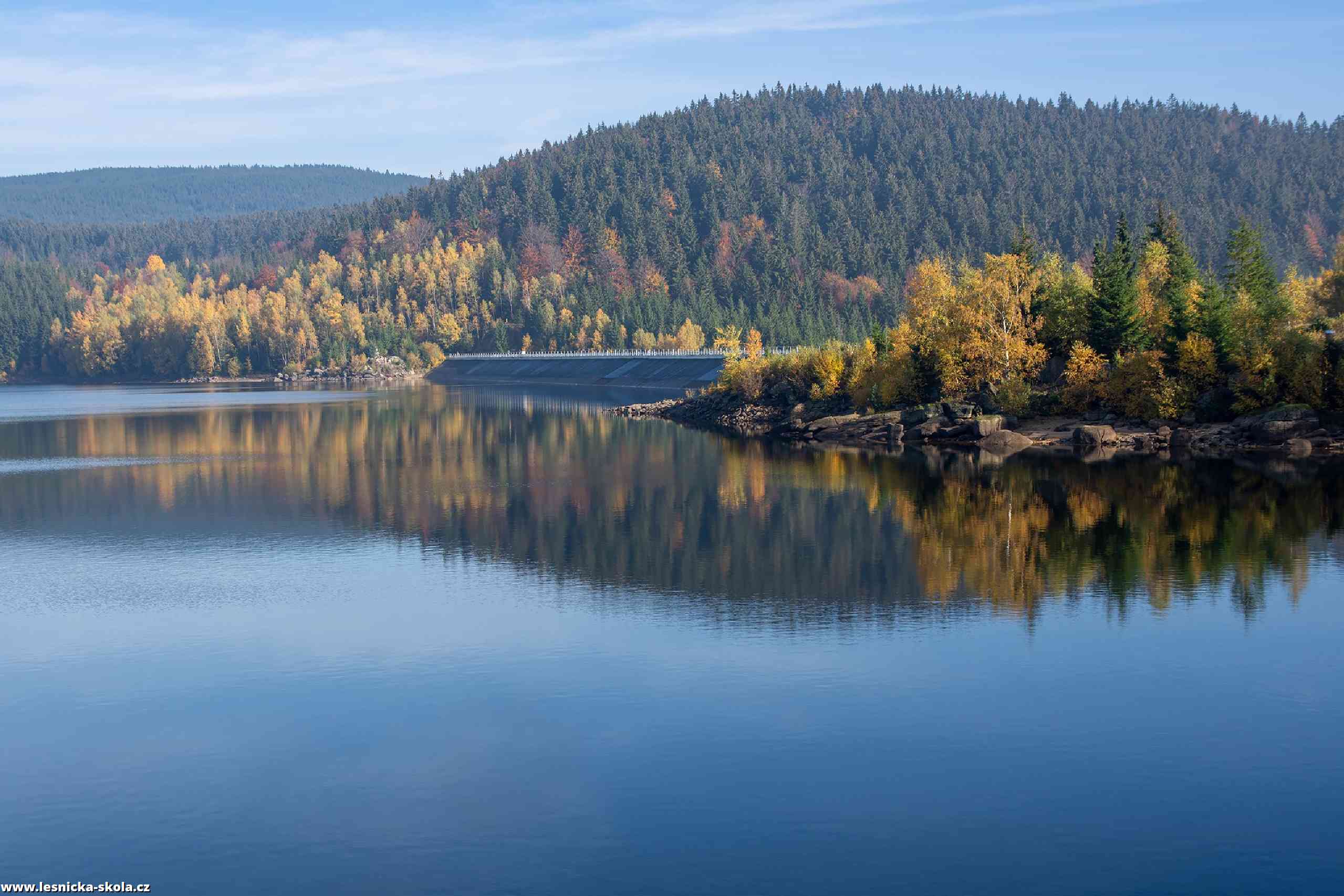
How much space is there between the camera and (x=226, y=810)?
87.4ft

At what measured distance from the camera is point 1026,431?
3740 inches

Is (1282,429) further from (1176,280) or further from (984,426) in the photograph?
(1176,280)

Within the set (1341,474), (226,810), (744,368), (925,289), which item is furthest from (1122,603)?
(744,368)

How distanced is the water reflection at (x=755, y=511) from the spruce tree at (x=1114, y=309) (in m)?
17.1

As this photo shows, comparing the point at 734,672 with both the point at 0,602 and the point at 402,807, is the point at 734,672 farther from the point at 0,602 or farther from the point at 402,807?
the point at 0,602

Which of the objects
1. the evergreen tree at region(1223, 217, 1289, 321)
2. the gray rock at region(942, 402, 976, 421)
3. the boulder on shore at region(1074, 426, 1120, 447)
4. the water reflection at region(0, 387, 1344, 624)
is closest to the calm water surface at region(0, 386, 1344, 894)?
the water reflection at region(0, 387, 1344, 624)

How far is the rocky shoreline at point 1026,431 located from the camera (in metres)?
83.2

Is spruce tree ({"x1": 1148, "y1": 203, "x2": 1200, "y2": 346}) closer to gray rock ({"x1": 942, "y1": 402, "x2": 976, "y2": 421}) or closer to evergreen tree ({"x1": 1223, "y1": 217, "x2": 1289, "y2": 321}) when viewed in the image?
evergreen tree ({"x1": 1223, "y1": 217, "x2": 1289, "y2": 321})

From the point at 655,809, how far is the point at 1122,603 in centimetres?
2287

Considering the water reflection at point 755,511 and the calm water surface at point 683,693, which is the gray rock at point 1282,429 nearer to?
the water reflection at point 755,511

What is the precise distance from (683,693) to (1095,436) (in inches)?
2468

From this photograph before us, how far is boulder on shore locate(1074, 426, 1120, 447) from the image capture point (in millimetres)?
88312

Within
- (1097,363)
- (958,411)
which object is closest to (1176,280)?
(1097,363)

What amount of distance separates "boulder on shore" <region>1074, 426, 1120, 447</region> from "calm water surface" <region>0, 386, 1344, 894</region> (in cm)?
2055
